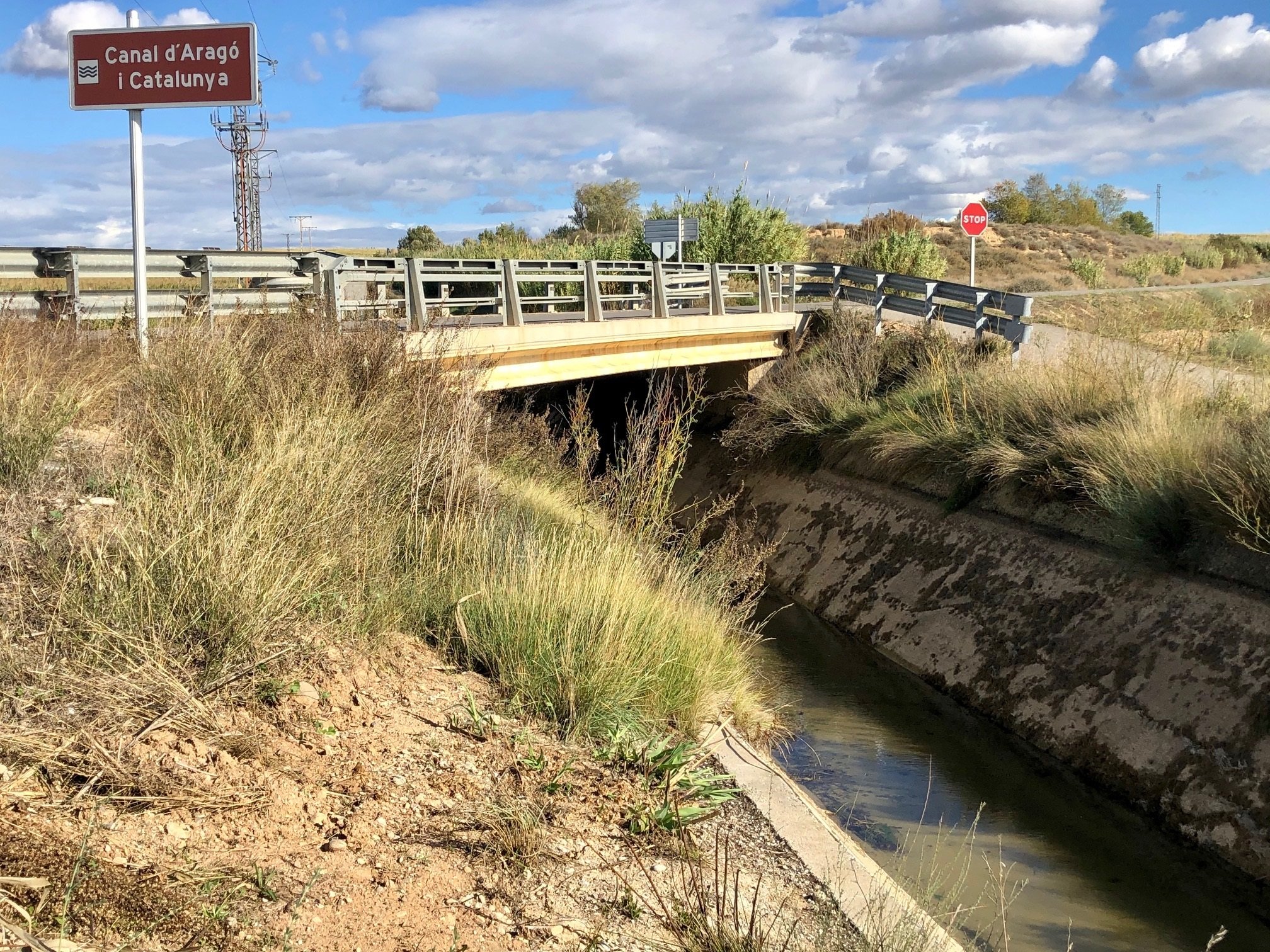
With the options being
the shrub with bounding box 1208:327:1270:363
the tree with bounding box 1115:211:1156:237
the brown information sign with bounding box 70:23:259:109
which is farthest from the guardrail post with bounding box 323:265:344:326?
the tree with bounding box 1115:211:1156:237

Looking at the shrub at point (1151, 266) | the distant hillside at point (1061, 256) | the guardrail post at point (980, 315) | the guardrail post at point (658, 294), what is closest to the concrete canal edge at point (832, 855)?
the guardrail post at point (658, 294)

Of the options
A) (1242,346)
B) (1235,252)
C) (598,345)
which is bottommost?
(1242,346)

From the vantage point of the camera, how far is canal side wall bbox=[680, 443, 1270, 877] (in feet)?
29.9

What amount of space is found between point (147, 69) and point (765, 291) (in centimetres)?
1530

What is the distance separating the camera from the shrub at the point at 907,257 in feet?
116

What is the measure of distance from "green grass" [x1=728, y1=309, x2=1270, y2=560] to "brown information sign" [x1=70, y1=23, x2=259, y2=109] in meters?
10.4

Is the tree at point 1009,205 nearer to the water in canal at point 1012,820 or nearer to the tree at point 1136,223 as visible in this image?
the tree at point 1136,223

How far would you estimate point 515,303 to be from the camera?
51.7 ft

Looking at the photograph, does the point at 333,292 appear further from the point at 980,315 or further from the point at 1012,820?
the point at 980,315

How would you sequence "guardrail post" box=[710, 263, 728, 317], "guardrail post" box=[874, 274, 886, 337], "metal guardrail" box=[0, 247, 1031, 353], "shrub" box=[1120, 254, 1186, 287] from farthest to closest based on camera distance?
"shrub" box=[1120, 254, 1186, 287], "guardrail post" box=[874, 274, 886, 337], "guardrail post" box=[710, 263, 728, 317], "metal guardrail" box=[0, 247, 1031, 353]

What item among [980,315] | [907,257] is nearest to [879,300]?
[980,315]

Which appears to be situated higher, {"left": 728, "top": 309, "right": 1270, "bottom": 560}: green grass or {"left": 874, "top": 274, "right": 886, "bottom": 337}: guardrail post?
{"left": 874, "top": 274, "right": 886, "bottom": 337}: guardrail post

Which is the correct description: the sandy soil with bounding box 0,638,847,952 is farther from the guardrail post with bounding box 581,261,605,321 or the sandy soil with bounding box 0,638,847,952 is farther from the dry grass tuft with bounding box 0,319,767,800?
the guardrail post with bounding box 581,261,605,321

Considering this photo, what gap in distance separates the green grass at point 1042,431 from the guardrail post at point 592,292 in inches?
192
